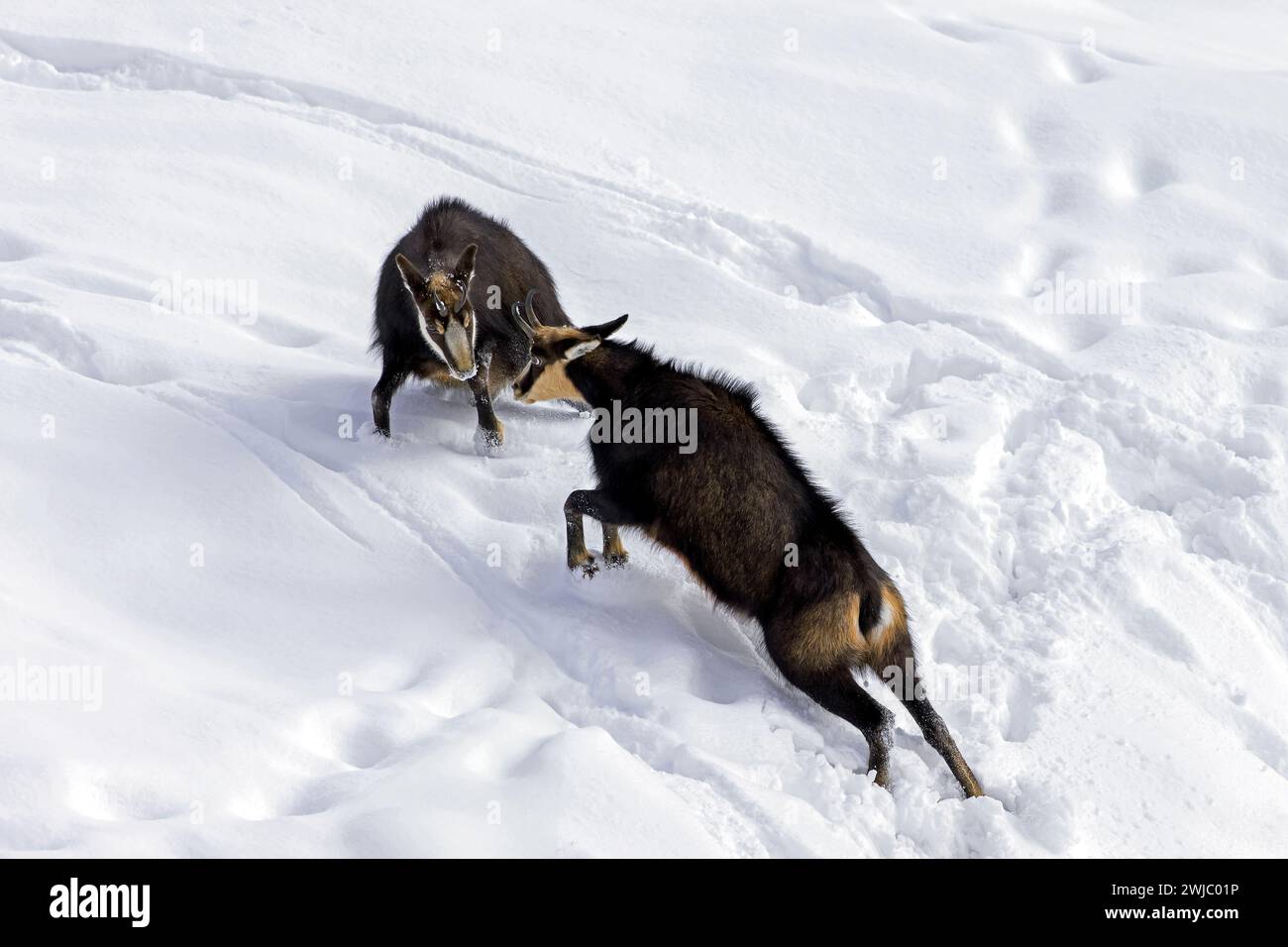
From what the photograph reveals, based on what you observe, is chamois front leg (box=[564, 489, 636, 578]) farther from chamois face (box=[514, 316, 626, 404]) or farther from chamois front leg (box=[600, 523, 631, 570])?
chamois face (box=[514, 316, 626, 404])

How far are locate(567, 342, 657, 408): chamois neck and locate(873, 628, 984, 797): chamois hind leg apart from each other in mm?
1838

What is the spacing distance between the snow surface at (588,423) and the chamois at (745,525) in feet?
0.86

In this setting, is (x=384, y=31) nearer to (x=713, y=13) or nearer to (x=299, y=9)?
(x=299, y=9)

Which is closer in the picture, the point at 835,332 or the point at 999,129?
the point at 835,332

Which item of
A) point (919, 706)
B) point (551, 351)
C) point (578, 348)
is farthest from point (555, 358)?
point (919, 706)

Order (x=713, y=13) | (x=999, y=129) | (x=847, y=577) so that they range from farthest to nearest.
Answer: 1. (x=713, y=13)
2. (x=999, y=129)
3. (x=847, y=577)

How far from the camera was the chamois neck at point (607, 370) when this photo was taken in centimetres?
653

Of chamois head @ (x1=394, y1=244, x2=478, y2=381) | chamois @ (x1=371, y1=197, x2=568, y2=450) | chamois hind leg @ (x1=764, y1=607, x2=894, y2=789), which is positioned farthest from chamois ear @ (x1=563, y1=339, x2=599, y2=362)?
chamois hind leg @ (x1=764, y1=607, x2=894, y2=789)

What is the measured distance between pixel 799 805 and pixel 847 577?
1.01 m

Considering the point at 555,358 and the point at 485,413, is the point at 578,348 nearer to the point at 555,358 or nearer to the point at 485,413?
the point at 555,358

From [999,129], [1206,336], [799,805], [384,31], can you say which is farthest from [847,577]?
[384,31]

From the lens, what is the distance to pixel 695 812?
5.10m

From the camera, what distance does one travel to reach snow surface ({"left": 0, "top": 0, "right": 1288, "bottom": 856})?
17.1 feet

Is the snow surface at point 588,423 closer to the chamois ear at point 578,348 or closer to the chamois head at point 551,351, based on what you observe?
the chamois head at point 551,351
